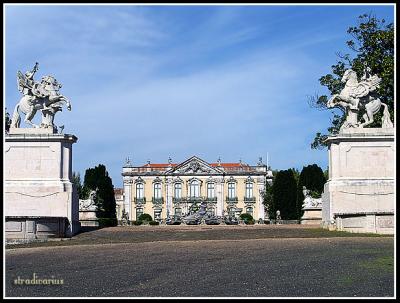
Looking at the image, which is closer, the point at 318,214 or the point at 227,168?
the point at 318,214

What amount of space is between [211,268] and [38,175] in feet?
48.9

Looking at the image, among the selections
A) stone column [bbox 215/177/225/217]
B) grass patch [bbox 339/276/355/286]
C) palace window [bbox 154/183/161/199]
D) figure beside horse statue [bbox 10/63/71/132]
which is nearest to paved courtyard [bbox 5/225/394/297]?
grass patch [bbox 339/276/355/286]

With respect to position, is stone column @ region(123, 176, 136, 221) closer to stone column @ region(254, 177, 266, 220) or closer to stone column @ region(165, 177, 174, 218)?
stone column @ region(165, 177, 174, 218)

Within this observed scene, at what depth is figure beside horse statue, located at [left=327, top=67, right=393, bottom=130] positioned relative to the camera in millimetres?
26703

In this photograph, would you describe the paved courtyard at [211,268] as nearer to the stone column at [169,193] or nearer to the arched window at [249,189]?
the arched window at [249,189]

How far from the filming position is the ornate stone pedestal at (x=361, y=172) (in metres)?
25.7

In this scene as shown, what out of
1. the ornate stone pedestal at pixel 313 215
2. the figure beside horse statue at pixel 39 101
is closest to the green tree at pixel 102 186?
Result: the ornate stone pedestal at pixel 313 215

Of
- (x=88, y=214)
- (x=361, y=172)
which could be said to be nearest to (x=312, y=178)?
(x=88, y=214)

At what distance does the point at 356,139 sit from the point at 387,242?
9227 mm

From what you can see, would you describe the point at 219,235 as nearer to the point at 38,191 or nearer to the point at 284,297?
the point at 38,191

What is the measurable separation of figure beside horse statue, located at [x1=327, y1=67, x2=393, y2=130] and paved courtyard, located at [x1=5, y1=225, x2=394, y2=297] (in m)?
8.36

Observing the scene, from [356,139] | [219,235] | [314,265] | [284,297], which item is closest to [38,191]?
[219,235]

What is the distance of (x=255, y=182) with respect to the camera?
350 feet

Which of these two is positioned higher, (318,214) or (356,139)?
(356,139)
